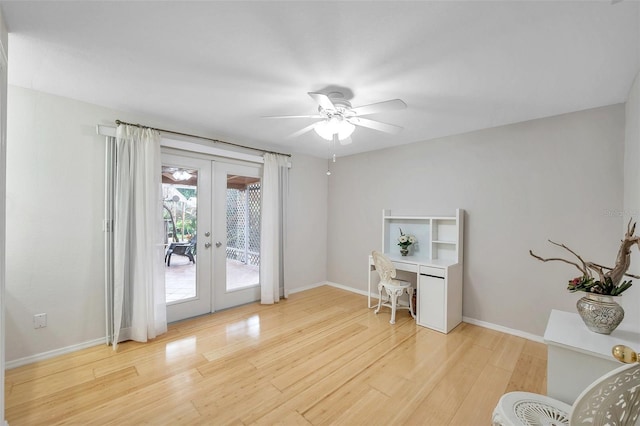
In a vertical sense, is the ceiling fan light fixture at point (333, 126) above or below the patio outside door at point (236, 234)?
above

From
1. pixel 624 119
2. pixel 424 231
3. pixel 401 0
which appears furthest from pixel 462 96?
pixel 424 231

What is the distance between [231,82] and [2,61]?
4.25 feet

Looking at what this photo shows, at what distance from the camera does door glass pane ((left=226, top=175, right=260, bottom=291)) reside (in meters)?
3.84

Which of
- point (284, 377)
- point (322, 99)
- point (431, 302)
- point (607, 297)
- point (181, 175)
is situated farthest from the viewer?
point (181, 175)

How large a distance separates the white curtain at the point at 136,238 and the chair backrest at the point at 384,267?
269cm

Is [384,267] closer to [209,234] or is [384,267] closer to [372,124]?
[372,124]

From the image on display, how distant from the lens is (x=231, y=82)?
2199mm

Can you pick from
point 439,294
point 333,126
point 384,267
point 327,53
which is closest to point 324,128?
point 333,126

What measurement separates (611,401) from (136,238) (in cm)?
357

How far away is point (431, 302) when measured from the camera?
10.6 ft

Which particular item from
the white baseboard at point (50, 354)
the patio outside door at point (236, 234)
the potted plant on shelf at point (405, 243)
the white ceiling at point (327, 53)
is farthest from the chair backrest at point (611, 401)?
the white baseboard at point (50, 354)

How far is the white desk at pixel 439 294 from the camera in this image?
123 inches

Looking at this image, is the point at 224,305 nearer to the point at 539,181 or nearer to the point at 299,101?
the point at 299,101

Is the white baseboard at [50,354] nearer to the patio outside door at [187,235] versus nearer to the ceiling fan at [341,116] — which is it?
the patio outside door at [187,235]
